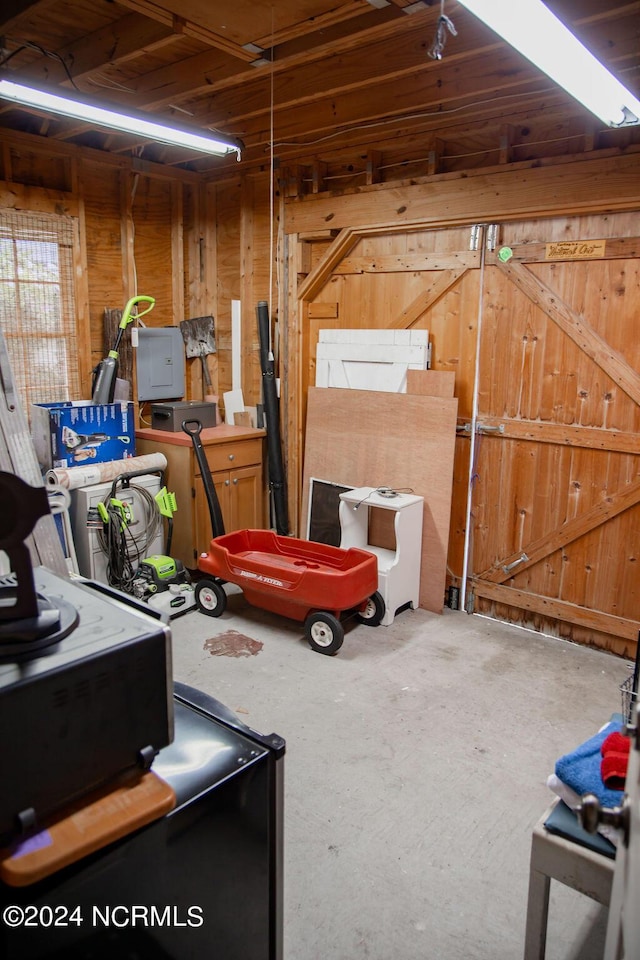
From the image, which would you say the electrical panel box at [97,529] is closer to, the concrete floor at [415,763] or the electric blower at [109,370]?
the concrete floor at [415,763]

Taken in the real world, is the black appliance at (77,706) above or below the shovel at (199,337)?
below

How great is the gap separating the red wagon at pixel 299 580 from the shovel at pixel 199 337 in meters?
1.79

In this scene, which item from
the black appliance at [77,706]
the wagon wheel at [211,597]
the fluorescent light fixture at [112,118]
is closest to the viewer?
the black appliance at [77,706]

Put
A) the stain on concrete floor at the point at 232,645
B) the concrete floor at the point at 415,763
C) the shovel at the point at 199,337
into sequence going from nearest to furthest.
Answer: the concrete floor at the point at 415,763
the stain on concrete floor at the point at 232,645
the shovel at the point at 199,337

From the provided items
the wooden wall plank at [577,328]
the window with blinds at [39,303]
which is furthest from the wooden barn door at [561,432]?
the window with blinds at [39,303]

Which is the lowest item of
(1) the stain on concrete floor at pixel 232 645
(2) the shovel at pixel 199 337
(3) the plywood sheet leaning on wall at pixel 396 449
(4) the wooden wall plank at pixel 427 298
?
(1) the stain on concrete floor at pixel 232 645

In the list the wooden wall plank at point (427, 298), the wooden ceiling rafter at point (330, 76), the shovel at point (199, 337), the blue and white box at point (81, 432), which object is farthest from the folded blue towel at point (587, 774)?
the shovel at point (199, 337)

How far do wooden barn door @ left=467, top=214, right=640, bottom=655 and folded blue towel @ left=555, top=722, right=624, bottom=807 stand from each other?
2329mm

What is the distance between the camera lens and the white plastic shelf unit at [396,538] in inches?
162

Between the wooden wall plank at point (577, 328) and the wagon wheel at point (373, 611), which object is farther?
the wagon wheel at point (373, 611)

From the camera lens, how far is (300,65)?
11.8 ft

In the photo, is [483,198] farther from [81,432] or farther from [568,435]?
[81,432]

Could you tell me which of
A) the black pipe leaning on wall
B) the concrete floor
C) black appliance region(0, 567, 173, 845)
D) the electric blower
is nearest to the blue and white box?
the electric blower

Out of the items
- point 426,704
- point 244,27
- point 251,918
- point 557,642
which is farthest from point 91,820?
point 557,642
